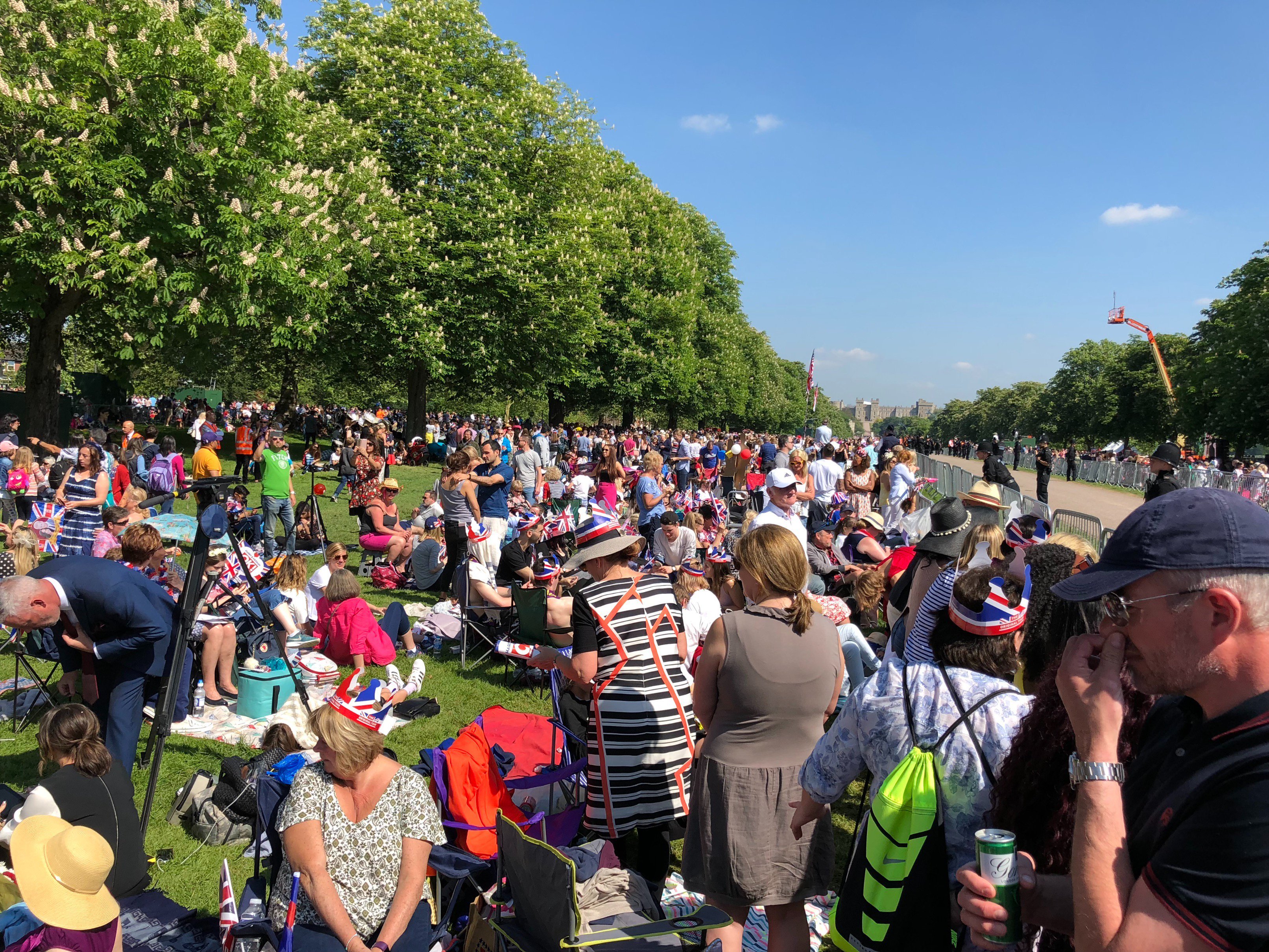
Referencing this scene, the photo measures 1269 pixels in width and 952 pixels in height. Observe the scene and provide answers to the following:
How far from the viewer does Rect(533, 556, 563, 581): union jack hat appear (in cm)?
767

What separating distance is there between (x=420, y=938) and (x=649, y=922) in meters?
0.93

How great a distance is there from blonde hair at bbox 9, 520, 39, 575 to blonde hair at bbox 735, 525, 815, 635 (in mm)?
6817

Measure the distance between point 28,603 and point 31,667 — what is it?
3.33 metres

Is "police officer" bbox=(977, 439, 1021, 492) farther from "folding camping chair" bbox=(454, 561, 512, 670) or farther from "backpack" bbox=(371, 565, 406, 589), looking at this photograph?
"backpack" bbox=(371, 565, 406, 589)

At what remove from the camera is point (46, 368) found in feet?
64.1

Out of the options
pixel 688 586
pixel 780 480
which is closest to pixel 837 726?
pixel 688 586

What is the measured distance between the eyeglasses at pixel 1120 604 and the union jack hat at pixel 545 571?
5.95 meters

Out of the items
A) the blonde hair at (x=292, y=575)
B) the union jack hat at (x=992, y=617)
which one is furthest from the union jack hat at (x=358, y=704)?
the blonde hair at (x=292, y=575)

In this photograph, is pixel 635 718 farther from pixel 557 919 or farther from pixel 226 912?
pixel 226 912

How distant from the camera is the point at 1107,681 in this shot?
1.51 m

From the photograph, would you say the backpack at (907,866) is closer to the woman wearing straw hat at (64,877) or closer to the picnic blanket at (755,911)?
the picnic blanket at (755,911)

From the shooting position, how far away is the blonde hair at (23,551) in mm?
7391

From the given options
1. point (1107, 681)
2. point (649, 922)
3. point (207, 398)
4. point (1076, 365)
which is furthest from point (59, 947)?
point (1076, 365)

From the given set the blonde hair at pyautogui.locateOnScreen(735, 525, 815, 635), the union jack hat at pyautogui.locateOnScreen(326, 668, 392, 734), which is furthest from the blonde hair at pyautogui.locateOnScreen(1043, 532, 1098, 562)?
the union jack hat at pyautogui.locateOnScreen(326, 668, 392, 734)
